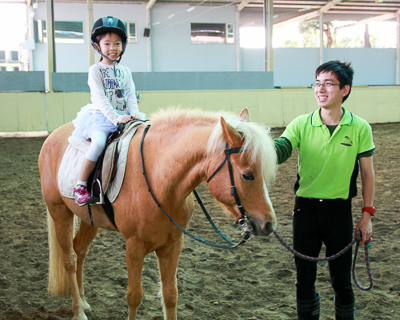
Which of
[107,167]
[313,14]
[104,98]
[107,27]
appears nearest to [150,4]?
[313,14]

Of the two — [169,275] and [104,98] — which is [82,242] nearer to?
[169,275]

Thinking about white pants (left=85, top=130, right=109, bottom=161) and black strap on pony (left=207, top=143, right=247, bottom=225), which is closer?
black strap on pony (left=207, top=143, right=247, bottom=225)

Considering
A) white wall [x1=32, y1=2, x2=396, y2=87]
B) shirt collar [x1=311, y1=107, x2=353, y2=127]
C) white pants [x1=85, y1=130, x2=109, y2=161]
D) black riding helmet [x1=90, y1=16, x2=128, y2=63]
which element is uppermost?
white wall [x1=32, y1=2, x2=396, y2=87]

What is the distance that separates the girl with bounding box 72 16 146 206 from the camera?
2482 mm

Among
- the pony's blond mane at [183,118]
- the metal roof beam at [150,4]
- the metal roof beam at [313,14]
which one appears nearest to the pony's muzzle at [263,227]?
the pony's blond mane at [183,118]

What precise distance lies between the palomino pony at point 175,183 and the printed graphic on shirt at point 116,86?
429mm

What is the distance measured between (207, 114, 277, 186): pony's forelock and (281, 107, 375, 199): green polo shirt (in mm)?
326

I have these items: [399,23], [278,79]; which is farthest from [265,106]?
[399,23]

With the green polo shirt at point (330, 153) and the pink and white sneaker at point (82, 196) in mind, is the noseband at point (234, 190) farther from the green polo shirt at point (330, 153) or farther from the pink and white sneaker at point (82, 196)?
the pink and white sneaker at point (82, 196)

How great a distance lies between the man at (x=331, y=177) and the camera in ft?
6.98

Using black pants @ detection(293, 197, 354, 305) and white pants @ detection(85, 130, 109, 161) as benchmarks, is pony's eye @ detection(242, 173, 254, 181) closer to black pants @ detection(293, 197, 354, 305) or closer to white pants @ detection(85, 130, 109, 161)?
black pants @ detection(293, 197, 354, 305)

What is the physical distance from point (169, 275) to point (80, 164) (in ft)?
2.91

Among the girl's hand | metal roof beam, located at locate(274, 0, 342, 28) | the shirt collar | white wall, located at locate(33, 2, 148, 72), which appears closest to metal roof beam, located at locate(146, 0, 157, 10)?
white wall, located at locate(33, 2, 148, 72)

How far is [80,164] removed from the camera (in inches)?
104
